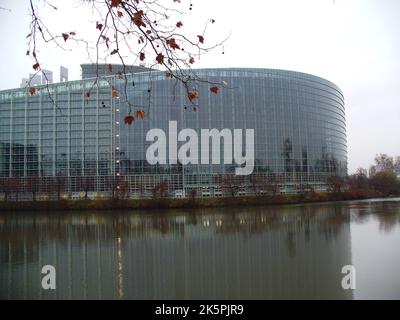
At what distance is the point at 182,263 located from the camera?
16.6 m

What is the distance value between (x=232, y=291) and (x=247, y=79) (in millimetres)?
67375

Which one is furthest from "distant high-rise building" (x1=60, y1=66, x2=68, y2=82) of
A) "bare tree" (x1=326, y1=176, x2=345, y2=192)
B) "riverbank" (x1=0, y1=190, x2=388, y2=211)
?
"bare tree" (x1=326, y1=176, x2=345, y2=192)

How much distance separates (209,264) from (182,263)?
1.16m

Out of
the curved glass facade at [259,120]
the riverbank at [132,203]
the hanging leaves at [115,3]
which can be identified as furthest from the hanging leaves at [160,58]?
the curved glass facade at [259,120]

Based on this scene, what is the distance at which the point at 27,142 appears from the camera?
71.0 m

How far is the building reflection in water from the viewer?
40.1 ft

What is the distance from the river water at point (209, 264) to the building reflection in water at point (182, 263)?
0.04 m

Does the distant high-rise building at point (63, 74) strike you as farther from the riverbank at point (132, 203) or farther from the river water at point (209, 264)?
the river water at point (209, 264)

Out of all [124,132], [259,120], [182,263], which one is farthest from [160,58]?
[259,120]

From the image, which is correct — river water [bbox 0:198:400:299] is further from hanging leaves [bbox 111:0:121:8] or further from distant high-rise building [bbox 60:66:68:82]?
distant high-rise building [bbox 60:66:68:82]

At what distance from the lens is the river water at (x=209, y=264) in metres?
12.1

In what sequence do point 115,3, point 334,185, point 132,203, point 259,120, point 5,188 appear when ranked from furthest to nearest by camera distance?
point 259,120
point 334,185
point 5,188
point 132,203
point 115,3

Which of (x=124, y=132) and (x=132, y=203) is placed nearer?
(x=132, y=203)

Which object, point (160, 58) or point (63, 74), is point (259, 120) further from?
point (160, 58)
